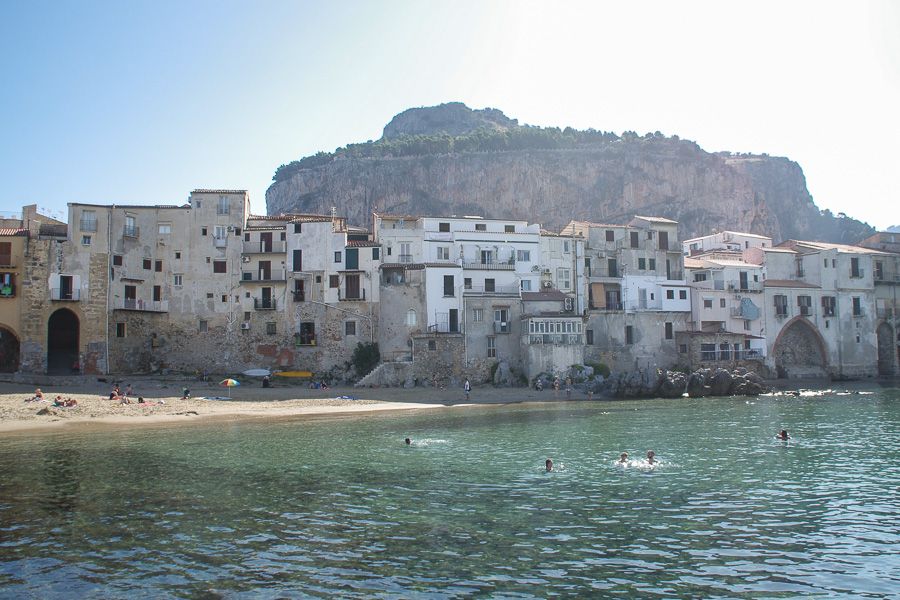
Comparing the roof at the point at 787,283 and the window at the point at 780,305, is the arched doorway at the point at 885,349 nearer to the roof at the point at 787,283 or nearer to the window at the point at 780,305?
the roof at the point at 787,283

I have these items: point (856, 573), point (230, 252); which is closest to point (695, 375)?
point (230, 252)

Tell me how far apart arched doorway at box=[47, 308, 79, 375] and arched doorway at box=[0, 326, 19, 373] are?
221 cm

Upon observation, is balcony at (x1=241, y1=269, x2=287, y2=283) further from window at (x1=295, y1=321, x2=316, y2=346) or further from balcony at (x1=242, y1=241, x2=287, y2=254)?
window at (x1=295, y1=321, x2=316, y2=346)

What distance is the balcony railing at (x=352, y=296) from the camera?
57.9m

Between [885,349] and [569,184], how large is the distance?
6007 cm

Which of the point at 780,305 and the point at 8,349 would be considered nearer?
the point at 8,349

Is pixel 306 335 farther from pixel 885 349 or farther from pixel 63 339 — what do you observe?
pixel 885 349

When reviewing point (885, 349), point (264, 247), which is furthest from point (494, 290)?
point (885, 349)

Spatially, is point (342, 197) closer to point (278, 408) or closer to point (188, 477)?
point (278, 408)

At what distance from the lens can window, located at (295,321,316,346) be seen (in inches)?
2276

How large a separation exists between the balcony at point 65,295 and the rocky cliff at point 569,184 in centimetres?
7190

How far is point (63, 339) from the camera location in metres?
55.7

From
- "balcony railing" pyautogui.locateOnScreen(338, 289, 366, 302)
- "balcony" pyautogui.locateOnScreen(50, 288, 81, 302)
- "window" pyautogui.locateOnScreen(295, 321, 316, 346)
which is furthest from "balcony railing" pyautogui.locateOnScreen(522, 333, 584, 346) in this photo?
"balcony" pyautogui.locateOnScreen(50, 288, 81, 302)

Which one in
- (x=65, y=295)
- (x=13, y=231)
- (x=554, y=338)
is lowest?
(x=554, y=338)
